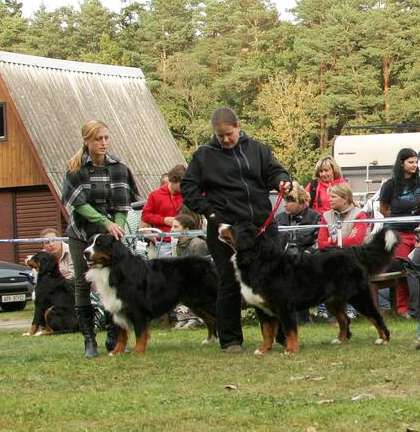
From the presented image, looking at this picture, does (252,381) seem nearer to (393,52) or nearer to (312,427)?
(312,427)

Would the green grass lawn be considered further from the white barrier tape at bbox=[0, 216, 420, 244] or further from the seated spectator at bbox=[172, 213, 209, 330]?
the seated spectator at bbox=[172, 213, 209, 330]

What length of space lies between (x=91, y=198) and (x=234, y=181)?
120 cm

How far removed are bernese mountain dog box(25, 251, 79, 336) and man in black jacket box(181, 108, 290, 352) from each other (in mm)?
4376

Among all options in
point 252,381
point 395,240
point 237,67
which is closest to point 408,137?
point 395,240

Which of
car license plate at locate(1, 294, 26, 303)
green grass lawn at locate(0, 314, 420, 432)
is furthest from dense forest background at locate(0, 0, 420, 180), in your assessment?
green grass lawn at locate(0, 314, 420, 432)

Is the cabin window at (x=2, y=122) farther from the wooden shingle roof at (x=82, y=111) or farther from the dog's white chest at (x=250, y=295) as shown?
the dog's white chest at (x=250, y=295)

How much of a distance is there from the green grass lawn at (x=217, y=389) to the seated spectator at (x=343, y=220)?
1834 millimetres

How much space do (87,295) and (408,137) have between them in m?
14.3

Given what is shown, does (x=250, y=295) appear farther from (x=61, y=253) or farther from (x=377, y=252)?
(x=61, y=253)

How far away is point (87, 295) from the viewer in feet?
28.4

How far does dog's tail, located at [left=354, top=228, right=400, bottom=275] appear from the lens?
885 cm

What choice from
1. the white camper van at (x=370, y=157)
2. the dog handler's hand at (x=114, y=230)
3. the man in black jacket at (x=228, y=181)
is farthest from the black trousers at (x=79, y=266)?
the white camper van at (x=370, y=157)

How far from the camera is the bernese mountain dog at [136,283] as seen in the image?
8.41 metres

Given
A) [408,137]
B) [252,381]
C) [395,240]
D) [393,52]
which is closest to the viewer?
[252,381]
